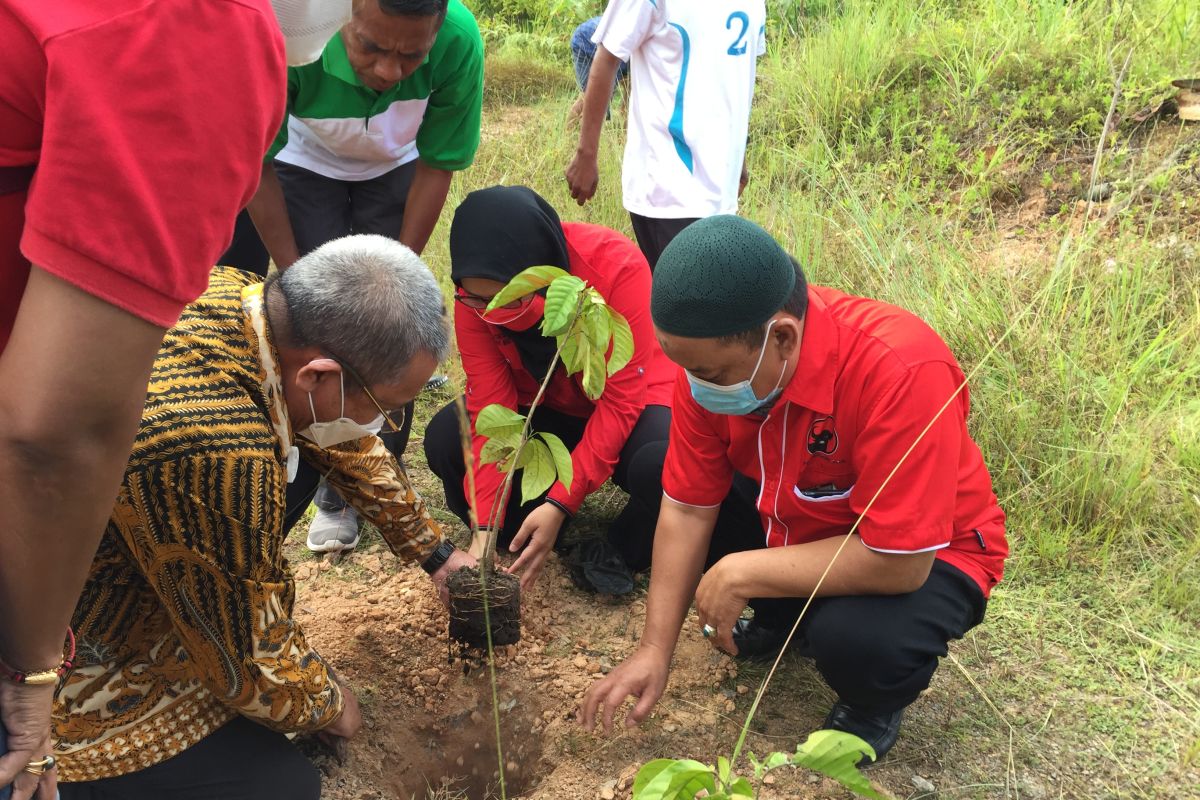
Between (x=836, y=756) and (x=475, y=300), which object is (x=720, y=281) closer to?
(x=836, y=756)

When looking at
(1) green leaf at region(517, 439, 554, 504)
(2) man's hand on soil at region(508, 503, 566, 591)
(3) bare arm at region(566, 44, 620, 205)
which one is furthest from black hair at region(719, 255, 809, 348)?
(3) bare arm at region(566, 44, 620, 205)

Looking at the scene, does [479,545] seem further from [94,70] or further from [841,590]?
[94,70]

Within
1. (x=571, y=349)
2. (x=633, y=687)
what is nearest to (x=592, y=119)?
(x=571, y=349)

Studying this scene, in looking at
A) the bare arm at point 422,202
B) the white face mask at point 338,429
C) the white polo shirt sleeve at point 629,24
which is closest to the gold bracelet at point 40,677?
the white face mask at point 338,429

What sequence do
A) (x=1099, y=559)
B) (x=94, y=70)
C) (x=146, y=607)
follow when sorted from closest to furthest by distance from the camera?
(x=94, y=70) → (x=146, y=607) → (x=1099, y=559)

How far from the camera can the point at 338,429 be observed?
189cm

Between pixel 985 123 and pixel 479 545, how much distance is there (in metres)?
3.71

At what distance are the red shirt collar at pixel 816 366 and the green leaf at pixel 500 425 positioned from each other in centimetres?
60

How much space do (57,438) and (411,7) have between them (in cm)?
181

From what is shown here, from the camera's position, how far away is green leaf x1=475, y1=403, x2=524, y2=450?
208 centimetres

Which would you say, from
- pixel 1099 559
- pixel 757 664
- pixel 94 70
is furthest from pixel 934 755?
pixel 94 70

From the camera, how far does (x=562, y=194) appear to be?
494cm

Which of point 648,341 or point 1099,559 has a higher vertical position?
point 648,341

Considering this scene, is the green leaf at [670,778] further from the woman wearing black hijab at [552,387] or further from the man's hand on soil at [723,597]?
the woman wearing black hijab at [552,387]
